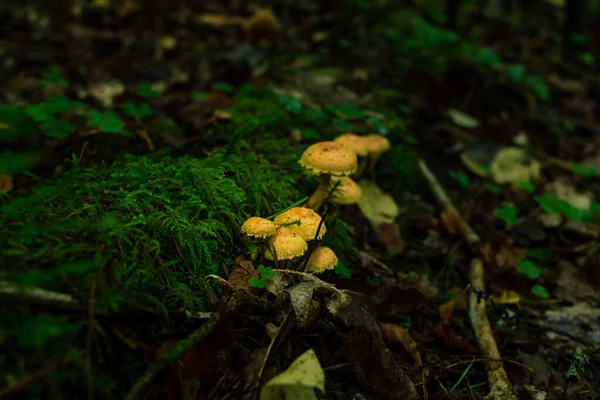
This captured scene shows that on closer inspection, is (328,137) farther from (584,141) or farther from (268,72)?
(584,141)

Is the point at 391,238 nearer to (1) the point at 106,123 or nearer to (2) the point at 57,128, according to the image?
(1) the point at 106,123

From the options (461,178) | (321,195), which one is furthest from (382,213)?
(461,178)

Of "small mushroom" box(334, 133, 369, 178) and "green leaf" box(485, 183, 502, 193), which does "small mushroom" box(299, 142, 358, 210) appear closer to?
"small mushroom" box(334, 133, 369, 178)

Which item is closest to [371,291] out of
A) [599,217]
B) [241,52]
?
[599,217]

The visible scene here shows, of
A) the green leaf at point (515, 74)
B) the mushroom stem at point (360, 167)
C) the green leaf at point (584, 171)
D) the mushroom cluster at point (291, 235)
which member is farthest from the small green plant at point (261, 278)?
the green leaf at point (515, 74)

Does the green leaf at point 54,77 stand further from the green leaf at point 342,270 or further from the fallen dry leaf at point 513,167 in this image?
the fallen dry leaf at point 513,167
